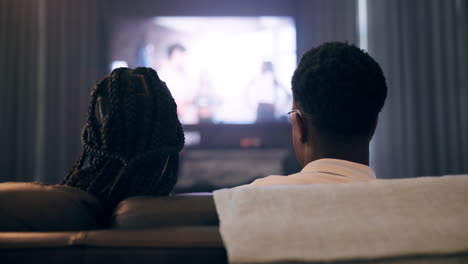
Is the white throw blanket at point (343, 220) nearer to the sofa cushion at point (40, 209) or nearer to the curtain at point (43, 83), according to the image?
the sofa cushion at point (40, 209)

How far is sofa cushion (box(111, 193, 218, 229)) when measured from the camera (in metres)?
0.58

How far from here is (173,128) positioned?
81cm

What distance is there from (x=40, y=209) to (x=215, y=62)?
12.2ft

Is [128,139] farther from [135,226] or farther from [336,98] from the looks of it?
[336,98]

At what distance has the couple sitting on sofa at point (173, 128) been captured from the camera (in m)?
0.77

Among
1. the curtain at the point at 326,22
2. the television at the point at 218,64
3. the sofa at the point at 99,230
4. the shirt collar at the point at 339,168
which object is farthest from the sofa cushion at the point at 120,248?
the curtain at the point at 326,22

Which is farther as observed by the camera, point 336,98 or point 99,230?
point 336,98

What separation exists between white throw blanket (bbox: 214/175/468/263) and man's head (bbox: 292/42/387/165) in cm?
28

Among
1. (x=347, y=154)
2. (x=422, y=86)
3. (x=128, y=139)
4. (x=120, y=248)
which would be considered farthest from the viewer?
(x=422, y=86)

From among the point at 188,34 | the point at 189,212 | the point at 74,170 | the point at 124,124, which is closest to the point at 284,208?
the point at 189,212

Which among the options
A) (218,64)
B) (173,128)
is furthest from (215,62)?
(173,128)

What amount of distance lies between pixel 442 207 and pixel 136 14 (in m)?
4.22

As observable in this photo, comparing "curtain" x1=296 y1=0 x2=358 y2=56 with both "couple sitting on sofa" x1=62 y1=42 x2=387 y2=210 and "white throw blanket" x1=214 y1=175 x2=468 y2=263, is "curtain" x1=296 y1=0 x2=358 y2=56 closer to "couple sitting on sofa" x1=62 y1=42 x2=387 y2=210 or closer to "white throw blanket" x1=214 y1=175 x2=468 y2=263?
"couple sitting on sofa" x1=62 y1=42 x2=387 y2=210

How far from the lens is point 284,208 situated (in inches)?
21.9
